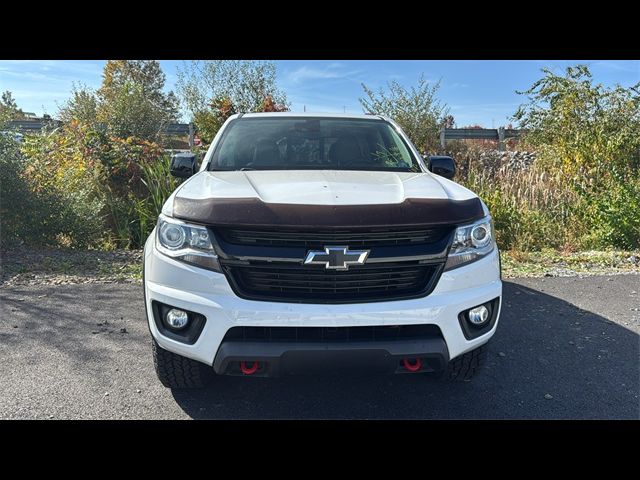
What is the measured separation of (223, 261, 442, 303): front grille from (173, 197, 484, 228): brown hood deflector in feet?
0.71

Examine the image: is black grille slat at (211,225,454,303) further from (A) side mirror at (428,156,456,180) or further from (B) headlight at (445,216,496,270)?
(A) side mirror at (428,156,456,180)

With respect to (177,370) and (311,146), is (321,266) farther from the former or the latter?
(311,146)

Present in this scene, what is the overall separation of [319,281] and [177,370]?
102 centimetres

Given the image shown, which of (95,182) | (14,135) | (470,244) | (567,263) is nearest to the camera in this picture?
(470,244)

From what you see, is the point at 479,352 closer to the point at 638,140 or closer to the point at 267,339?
the point at 267,339

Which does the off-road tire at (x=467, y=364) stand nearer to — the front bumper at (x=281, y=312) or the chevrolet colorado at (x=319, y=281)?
the chevrolet colorado at (x=319, y=281)

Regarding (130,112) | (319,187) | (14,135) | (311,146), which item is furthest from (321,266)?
(130,112)

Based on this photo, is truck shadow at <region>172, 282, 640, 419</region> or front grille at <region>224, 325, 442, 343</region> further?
truck shadow at <region>172, 282, 640, 419</region>

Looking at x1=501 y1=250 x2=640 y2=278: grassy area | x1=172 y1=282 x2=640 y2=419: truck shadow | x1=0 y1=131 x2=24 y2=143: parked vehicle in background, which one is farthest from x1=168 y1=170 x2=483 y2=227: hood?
x1=0 y1=131 x2=24 y2=143: parked vehicle in background

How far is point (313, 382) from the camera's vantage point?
330cm

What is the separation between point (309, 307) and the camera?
8.13 ft

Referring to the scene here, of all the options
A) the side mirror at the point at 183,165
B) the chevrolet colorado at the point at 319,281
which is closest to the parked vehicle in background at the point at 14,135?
the side mirror at the point at 183,165

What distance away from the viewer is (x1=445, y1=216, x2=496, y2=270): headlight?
105 inches

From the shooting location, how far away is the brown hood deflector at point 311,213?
8.26 feet
